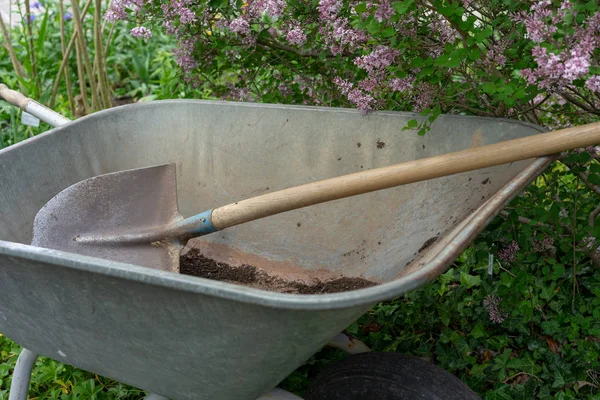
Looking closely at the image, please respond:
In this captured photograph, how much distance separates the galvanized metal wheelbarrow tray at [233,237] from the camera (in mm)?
1201

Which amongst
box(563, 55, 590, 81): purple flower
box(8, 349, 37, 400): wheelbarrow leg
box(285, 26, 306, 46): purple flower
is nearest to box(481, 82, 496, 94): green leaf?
box(563, 55, 590, 81): purple flower

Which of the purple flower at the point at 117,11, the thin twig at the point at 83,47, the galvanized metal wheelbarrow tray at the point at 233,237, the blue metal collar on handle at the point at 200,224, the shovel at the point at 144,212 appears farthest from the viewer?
the thin twig at the point at 83,47

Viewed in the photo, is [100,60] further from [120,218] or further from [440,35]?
[440,35]

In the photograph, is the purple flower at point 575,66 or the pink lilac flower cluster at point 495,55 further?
the pink lilac flower cluster at point 495,55

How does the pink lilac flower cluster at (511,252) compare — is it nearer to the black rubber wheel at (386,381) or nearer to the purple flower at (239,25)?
the black rubber wheel at (386,381)

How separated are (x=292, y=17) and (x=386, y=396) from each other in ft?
3.58

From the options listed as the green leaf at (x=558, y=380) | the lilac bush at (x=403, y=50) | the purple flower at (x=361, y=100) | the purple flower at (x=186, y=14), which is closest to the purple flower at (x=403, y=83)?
the lilac bush at (x=403, y=50)

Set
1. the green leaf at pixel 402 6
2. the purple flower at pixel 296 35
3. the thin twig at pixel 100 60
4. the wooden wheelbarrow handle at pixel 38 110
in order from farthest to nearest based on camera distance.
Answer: the thin twig at pixel 100 60, the wooden wheelbarrow handle at pixel 38 110, the purple flower at pixel 296 35, the green leaf at pixel 402 6

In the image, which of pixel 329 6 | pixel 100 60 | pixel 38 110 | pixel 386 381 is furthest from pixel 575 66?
pixel 100 60

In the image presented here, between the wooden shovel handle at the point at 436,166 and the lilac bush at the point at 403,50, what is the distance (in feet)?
0.33

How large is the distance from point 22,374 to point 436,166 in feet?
3.79

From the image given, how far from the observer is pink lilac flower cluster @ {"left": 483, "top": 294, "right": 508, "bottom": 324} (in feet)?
7.16

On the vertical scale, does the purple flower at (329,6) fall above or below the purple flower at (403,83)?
above

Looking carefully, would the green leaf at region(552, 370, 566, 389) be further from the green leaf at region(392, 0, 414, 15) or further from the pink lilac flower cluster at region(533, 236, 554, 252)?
the green leaf at region(392, 0, 414, 15)
